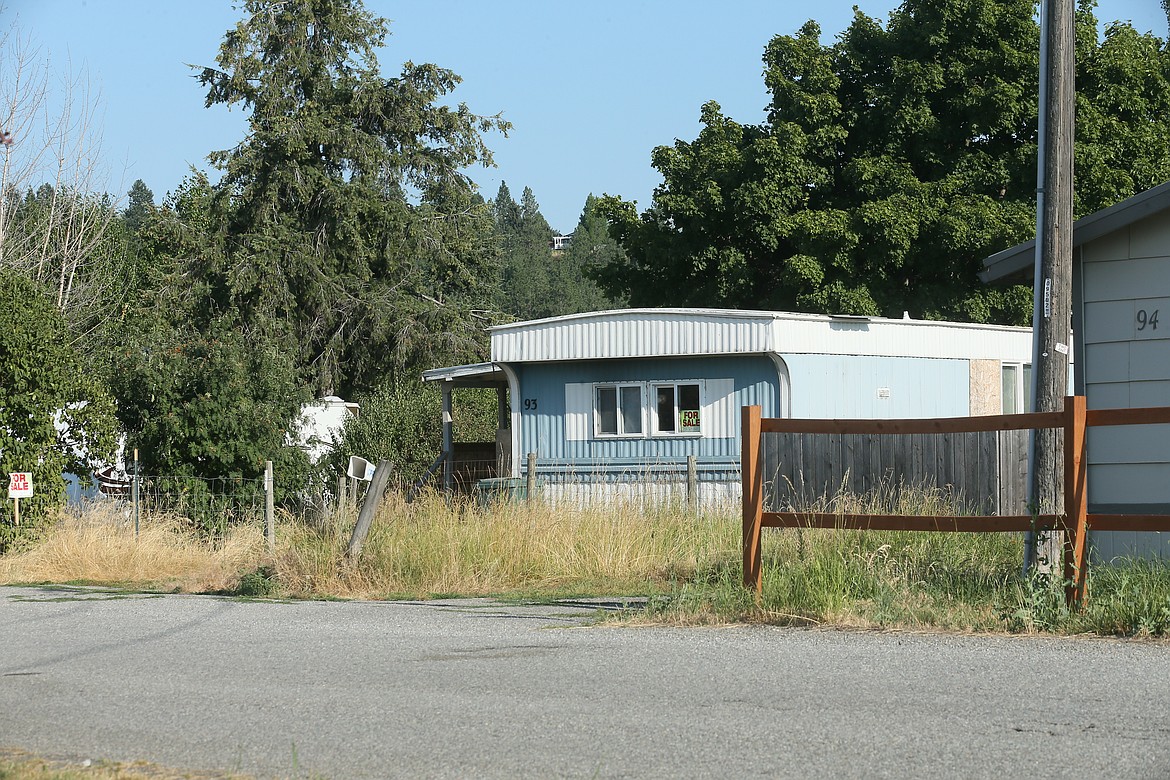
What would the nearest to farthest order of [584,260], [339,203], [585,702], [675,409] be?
[585,702], [675,409], [339,203], [584,260]

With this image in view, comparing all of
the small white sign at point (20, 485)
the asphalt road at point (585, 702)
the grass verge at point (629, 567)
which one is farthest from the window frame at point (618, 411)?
the asphalt road at point (585, 702)

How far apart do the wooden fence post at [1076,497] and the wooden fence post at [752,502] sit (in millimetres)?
2026

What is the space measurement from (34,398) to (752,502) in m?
10.0

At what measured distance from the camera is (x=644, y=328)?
1906 cm

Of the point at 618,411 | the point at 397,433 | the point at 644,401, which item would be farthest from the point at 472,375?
the point at 397,433

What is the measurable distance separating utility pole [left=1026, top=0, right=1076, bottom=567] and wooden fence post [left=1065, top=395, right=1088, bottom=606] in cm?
100

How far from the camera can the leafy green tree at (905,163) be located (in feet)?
96.2

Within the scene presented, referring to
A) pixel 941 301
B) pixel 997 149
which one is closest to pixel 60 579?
pixel 941 301

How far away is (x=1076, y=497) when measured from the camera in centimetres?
830

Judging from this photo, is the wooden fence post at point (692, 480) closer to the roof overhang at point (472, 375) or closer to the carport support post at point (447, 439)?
the roof overhang at point (472, 375)

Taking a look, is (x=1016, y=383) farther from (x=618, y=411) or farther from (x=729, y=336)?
(x=618, y=411)

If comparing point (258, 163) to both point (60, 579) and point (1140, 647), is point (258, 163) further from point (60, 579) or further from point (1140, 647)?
point (1140, 647)

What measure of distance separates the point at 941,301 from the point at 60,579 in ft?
69.9

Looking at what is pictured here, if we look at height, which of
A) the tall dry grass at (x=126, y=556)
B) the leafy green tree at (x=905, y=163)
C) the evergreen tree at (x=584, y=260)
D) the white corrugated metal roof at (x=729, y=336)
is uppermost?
the evergreen tree at (x=584, y=260)
